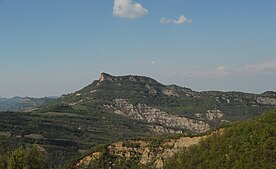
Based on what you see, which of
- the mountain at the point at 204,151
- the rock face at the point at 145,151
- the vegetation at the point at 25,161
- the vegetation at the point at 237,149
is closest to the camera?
the vegetation at the point at 237,149

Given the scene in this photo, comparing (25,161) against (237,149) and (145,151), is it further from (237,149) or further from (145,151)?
(237,149)

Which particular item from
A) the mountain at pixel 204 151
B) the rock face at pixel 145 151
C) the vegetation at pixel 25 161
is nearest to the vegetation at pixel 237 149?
the mountain at pixel 204 151

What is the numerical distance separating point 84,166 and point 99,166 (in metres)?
6.70

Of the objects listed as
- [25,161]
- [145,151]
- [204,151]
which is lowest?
[25,161]

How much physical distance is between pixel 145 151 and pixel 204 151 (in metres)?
31.5

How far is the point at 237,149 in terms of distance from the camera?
102 m

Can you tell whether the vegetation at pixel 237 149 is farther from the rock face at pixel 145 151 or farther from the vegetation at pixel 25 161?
the vegetation at pixel 25 161

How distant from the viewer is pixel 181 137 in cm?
13288

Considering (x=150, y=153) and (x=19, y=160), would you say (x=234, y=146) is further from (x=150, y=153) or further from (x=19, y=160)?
(x=19, y=160)

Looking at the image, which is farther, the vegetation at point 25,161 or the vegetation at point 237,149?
the vegetation at point 25,161

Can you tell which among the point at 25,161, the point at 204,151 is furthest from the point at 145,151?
the point at 25,161

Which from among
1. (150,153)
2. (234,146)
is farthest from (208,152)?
(150,153)

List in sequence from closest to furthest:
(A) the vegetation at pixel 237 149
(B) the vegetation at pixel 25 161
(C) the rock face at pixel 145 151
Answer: (A) the vegetation at pixel 237 149 < (B) the vegetation at pixel 25 161 < (C) the rock face at pixel 145 151

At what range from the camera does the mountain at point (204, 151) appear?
316 feet
